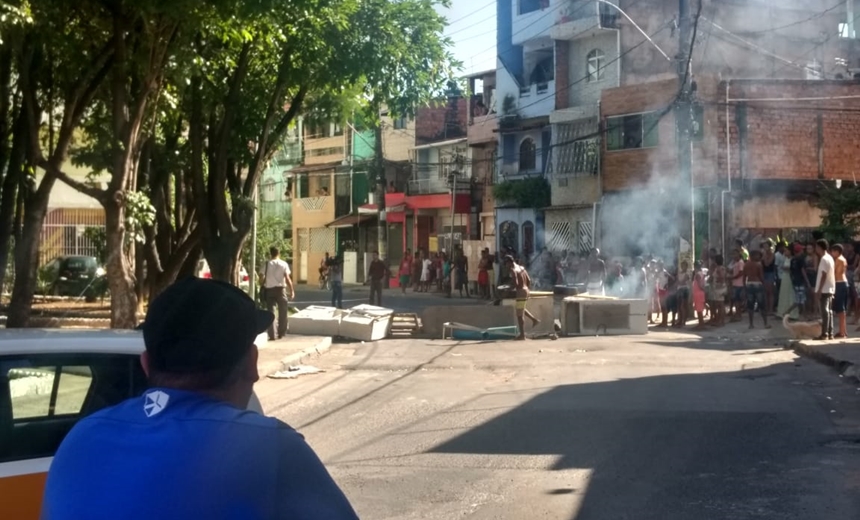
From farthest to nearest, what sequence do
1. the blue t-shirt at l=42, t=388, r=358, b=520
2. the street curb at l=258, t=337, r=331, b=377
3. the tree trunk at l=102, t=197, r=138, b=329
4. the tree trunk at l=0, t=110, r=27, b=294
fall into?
the tree trunk at l=0, t=110, r=27, b=294
the street curb at l=258, t=337, r=331, b=377
the tree trunk at l=102, t=197, r=138, b=329
the blue t-shirt at l=42, t=388, r=358, b=520

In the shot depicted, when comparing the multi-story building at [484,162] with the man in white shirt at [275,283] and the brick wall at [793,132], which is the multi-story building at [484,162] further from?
the man in white shirt at [275,283]

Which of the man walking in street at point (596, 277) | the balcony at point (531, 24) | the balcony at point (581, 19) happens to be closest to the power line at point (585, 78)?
the balcony at point (581, 19)

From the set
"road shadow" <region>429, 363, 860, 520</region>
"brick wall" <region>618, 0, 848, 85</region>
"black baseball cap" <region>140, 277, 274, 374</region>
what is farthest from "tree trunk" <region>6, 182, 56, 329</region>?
"brick wall" <region>618, 0, 848, 85</region>

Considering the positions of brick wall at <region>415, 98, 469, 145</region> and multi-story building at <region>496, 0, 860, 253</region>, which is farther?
brick wall at <region>415, 98, 469, 145</region>

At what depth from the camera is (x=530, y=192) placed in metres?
44.2

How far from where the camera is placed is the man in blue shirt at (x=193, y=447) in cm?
220

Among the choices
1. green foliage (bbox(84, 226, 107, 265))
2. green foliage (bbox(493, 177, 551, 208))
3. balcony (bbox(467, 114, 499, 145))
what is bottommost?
green foliage (bbox(84, 226, 107, 265))

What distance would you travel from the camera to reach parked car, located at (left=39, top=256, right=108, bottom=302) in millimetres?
35031

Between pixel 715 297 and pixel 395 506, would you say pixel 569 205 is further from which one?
pixel 395 506

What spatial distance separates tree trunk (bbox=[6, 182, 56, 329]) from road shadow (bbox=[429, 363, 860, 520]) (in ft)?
27.9

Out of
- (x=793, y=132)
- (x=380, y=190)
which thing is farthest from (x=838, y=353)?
(x=380, y=190)

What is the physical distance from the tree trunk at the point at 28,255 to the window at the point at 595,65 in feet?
94.7

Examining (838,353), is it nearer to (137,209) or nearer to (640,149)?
(137,209)

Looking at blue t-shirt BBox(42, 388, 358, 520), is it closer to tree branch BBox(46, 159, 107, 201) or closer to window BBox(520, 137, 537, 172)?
tree branch BBox(46, 159, 107, 201)
